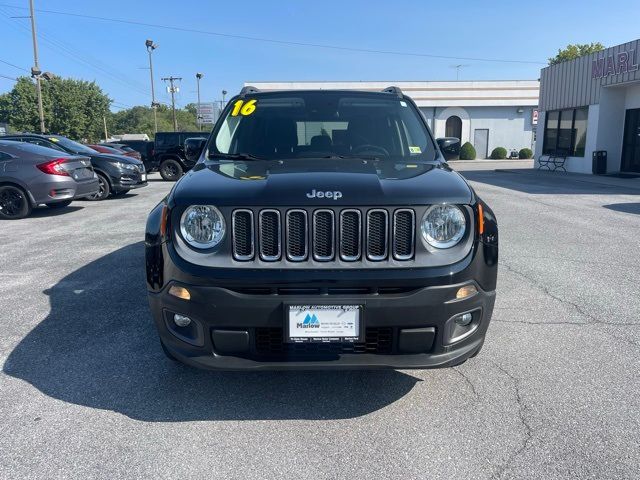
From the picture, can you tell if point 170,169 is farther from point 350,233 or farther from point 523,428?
point 523,428

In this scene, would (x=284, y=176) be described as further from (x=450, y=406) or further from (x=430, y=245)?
A: (x=450, y=406)

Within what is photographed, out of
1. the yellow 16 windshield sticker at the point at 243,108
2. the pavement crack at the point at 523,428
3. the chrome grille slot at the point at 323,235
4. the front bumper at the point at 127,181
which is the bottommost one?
the pavement crack at the point at 523,428

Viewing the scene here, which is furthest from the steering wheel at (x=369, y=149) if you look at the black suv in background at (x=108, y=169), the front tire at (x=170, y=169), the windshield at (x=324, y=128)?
the front tire at (x=170, y=169)

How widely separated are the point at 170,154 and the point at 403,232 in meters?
18.1

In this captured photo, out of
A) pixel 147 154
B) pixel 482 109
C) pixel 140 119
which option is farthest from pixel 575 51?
pixel 140 119

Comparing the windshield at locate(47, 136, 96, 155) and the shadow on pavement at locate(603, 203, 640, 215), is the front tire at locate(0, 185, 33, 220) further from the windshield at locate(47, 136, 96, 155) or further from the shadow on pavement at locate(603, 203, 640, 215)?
the shadow on pavement at locate(603, 203, 640, 215)

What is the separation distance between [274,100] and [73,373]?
102 inches

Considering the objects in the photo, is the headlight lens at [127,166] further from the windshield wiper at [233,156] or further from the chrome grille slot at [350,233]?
A: the chrome grille slot at [350,233]

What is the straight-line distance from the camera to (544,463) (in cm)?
252

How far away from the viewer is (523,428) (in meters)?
2.82

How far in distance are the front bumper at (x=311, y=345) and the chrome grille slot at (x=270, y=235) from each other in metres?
0.21

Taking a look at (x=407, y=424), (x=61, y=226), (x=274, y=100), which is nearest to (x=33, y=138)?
(x=61, y=226)

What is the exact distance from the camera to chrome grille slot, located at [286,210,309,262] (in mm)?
2721

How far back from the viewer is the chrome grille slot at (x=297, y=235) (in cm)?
272
